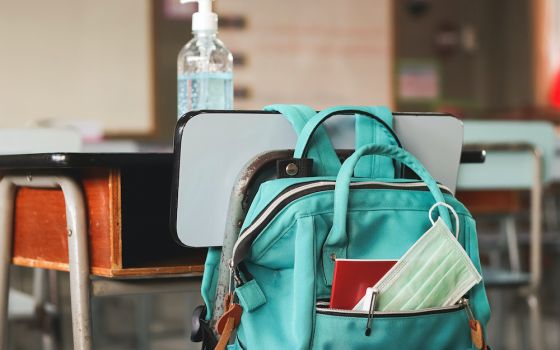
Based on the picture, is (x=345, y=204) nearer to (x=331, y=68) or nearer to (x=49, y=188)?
(x=49, y=188)

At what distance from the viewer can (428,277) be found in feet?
3.91

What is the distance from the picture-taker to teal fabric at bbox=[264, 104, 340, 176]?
1256 millimetres

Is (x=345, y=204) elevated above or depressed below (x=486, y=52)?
below

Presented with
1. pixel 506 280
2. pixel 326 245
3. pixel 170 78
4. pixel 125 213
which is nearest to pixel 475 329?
pixel 326 245

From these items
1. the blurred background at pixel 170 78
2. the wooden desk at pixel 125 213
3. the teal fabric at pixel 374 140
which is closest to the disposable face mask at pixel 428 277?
the teal fabric at pixel 374 140

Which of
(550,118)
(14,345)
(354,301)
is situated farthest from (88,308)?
(550,118)

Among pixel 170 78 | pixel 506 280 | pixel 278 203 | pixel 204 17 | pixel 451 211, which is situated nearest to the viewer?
pixel 278 203

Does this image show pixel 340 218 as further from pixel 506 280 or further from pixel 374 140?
pixel 506 280

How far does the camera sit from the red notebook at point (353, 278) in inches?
45.3

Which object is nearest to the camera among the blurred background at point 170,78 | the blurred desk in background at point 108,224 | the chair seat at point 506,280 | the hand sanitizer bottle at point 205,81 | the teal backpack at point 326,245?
the teal backpack at point 326,245

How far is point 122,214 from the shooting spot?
54.3 inches

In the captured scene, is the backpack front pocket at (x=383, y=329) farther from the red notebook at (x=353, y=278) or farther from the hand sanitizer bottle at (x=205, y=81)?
the hand sanitizer bottle at (x=205, y=81)

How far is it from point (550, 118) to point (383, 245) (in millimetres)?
5143

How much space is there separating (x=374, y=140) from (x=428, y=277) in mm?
215
